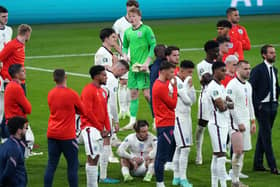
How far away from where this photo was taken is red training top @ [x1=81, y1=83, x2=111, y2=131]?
49.7 feet

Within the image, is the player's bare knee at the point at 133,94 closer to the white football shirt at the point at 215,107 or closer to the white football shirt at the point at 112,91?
the white football shirt at the point at 112,91

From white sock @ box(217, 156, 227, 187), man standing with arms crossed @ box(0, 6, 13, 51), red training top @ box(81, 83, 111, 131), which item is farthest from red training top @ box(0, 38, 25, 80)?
white sock @ box(217, 156, 227, 187)

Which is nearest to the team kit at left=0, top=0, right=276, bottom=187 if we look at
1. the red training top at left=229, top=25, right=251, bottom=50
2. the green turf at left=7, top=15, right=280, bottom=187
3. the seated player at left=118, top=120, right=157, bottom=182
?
the seated player at left=118, top=120, right=157, bottom=182

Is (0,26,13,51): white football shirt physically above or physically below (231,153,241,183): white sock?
above

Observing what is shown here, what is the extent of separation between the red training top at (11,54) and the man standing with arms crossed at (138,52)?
2.65 m

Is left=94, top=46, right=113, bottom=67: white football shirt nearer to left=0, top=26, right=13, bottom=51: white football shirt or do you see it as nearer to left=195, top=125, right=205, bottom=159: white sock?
left=195, top=125, right=205, bottom=159: white sock

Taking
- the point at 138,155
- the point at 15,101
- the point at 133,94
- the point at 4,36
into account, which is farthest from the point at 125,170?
the point at 4,36

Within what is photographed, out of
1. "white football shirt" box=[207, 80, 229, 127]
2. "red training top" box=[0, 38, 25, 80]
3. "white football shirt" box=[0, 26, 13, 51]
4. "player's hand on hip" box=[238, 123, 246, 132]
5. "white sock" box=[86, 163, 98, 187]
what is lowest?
"white sock" box=[86, 163, 98, 187]

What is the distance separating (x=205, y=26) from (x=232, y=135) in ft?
69.4

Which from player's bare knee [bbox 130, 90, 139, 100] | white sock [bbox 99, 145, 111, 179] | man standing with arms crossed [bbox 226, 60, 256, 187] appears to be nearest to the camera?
man standing with arms crossed [bbox 226, 60, 256, 187]

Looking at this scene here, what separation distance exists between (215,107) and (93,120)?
72.3 inches

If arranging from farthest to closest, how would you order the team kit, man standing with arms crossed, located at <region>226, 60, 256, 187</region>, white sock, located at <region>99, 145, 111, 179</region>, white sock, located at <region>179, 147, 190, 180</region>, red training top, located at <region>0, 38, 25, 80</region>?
red training top, located at <region>0, 38, 25, 80</region> < white sock, located at <region>99, 145, 111, 179</region> < white sock, located at <region>179, 147, 190, 180</region> < man standing with arms crossed, located at <region>226, 60, 256, 187</region> < the team kit

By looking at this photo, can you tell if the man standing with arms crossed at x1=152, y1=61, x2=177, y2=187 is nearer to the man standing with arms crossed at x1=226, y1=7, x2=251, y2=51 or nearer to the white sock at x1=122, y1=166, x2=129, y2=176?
the white sock at x1=122, y1=166, x2=129, y2=176

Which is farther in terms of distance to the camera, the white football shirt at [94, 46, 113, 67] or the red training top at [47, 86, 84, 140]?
the white football shirt at [94, 46, 113, 67]
